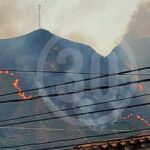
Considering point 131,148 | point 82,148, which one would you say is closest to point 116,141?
point 131,148

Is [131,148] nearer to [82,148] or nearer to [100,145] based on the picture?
[100,145]

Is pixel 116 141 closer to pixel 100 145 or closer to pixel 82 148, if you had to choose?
pixel 100 145

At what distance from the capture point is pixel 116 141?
27578 millimetres

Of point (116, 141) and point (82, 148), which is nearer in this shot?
point (116, 141)

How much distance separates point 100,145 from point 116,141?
3.74ft

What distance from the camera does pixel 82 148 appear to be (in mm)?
30000

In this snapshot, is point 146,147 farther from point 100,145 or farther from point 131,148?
point 100,145

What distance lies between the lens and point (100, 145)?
1115 inches

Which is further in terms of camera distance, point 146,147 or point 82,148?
point 82,148

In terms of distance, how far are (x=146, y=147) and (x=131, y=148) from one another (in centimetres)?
93

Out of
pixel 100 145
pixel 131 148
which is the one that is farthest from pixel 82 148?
pixel 131 148

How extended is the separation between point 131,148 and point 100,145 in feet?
6.44

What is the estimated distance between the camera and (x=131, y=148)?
27125 mm

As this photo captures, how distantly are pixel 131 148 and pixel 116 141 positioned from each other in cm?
93
